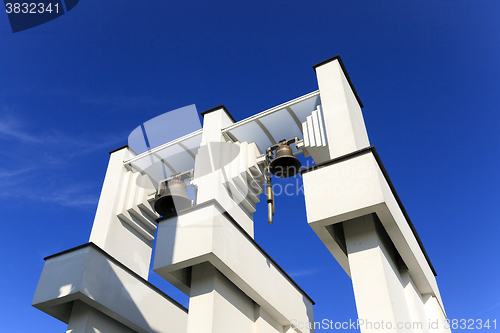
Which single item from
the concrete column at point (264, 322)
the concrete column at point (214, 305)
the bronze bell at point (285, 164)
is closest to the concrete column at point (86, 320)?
the concrete column at point (214, 305)

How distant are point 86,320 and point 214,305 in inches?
91.5

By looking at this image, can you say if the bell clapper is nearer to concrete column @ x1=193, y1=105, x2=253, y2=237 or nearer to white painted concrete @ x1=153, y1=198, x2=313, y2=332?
concrete column @ x1=193, y1=105, x2=253, y2=237

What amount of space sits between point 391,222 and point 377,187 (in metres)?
0.51

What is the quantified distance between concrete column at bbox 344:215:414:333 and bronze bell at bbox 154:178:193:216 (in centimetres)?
320

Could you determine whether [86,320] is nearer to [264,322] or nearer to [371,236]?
[264,322]

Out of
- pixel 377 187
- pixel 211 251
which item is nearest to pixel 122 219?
pixel 211 251

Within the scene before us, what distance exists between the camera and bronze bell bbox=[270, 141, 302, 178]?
7.21 metres

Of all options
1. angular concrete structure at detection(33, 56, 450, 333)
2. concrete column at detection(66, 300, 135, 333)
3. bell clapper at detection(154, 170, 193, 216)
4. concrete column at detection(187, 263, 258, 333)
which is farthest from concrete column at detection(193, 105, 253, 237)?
concrete column at detection(66, 300, 135, 333)

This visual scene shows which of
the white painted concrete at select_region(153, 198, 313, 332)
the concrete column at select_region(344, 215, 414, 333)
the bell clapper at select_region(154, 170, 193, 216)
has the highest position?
the bell clapper at select_region(154, 170, 193, 216)

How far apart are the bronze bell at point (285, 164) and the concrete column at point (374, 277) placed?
2.17 metres

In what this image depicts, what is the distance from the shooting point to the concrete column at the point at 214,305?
544 cm

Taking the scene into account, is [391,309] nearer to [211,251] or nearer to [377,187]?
[377,187]

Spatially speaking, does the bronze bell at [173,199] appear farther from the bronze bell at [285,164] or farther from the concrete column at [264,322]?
the concrete column at [264,322]

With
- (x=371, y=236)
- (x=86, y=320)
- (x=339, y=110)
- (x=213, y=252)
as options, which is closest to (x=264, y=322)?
(x=213, y=252)
